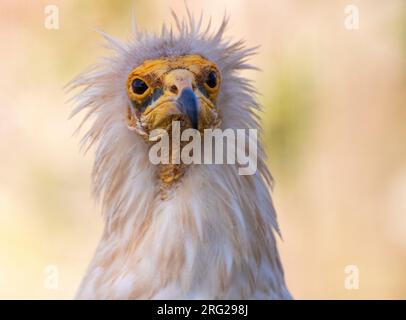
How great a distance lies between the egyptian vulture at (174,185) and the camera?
10.4 feet

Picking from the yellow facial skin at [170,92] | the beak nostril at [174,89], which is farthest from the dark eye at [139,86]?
the beak nostril at [174,89]

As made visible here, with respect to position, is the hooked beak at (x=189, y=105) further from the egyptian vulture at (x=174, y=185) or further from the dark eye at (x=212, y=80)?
the dark eye at (x=212, y=80)

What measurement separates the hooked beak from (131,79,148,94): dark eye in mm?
207

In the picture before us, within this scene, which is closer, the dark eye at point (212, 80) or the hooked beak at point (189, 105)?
the hooked beak at point (189, 105)

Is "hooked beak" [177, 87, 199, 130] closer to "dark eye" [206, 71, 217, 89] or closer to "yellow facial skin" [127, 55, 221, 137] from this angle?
"yellow facial skin" [127, 55, 221, 137]

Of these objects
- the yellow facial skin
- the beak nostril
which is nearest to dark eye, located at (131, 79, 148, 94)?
the yellow facial skin

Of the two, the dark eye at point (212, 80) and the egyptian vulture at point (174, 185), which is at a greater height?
the dark eye at point (212, 80)

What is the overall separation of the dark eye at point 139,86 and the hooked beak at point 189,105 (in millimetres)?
207

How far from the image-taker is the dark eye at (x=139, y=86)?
3.31 m

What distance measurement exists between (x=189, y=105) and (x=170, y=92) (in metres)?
0.14

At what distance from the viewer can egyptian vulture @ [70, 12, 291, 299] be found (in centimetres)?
317

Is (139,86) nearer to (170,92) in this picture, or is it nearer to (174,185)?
(170,92)
